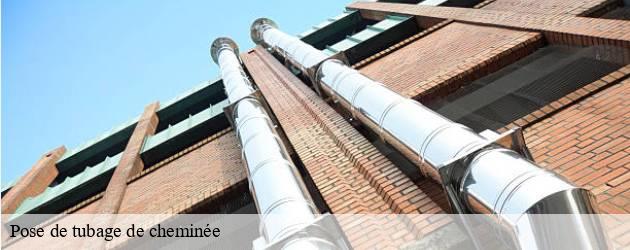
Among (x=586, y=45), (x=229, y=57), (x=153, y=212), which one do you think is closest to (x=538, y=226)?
(x=586, y=45)

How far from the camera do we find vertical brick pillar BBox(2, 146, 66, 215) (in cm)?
1181

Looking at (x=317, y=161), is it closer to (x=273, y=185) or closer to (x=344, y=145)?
(x=344, y=145)

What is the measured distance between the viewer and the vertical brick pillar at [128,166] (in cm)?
863

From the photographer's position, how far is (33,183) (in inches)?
505

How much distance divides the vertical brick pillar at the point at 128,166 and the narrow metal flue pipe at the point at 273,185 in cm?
312

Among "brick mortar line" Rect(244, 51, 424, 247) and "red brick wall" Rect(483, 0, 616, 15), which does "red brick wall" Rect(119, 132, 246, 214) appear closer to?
"brick mortar line" Rect(244, 51, 424, 247)

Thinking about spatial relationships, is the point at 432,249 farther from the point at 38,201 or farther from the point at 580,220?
the point at 38,201

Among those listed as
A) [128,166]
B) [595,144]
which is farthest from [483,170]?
[128,166]

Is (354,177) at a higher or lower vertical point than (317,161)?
lower

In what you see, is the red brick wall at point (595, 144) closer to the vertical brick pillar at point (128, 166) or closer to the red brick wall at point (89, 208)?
the vertical brick pillar at point (128, 166)

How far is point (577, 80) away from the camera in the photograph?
19.1 ft

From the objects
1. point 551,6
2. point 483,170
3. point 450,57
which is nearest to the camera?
point 483,170

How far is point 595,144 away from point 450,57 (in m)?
3.62

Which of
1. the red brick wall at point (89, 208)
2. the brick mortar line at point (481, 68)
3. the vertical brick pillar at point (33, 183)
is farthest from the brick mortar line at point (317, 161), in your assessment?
the vertical brick pillar at point (33, 183)
